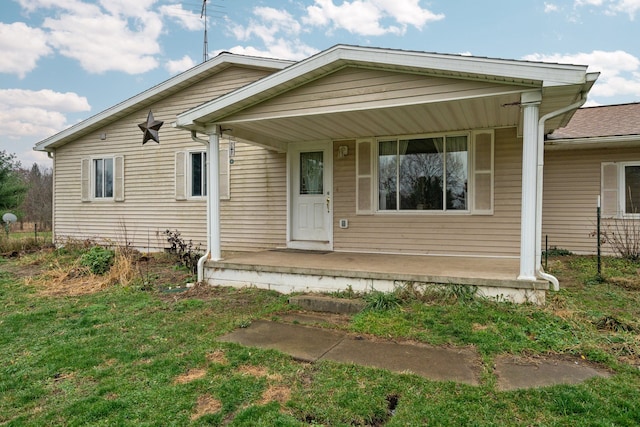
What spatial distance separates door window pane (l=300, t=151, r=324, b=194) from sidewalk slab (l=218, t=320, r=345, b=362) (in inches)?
152

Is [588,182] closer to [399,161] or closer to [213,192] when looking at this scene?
[399,161]

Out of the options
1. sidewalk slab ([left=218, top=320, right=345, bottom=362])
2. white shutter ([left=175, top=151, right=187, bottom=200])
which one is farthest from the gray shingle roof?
white shutter ([left=175, top=151, right=187, bottom=200])

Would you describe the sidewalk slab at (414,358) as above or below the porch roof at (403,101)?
below

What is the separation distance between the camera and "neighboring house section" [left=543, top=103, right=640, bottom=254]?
7539 millimetres

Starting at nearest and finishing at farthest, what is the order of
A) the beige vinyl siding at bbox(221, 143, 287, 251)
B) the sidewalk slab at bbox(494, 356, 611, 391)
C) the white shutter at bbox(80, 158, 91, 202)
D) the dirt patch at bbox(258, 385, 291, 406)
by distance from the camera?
the dirt patch at bbox(258, 385, 291, 406) → the sidewalk slab at bbox(494, 356, 611, 391) → the beige vinyl siding at bbox(221, 143, 287, 251) → the white shutter at bbox(80, 158, 91, 202)

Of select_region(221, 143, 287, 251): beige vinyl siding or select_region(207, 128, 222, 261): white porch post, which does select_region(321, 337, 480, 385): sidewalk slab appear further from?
select_region(221, 143, 287, 251): beige vinyl siding

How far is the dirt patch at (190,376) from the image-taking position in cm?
274

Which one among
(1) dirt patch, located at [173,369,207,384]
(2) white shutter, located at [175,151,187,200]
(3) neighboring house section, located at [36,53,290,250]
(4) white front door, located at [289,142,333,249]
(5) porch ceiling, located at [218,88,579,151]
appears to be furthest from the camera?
(2) white shutter, located at [175,151,187,200]

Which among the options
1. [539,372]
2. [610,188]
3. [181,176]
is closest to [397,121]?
[539,372]

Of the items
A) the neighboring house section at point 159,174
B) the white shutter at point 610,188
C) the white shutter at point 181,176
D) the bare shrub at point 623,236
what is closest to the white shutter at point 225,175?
the neighboring house section at point 159,174

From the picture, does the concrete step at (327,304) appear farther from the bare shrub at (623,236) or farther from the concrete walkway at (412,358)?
the bare shrub at (623,236)

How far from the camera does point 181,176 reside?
9.00 metres

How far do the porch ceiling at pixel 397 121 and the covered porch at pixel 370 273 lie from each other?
2040 mm

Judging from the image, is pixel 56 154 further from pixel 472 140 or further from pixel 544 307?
pixel 544 307
